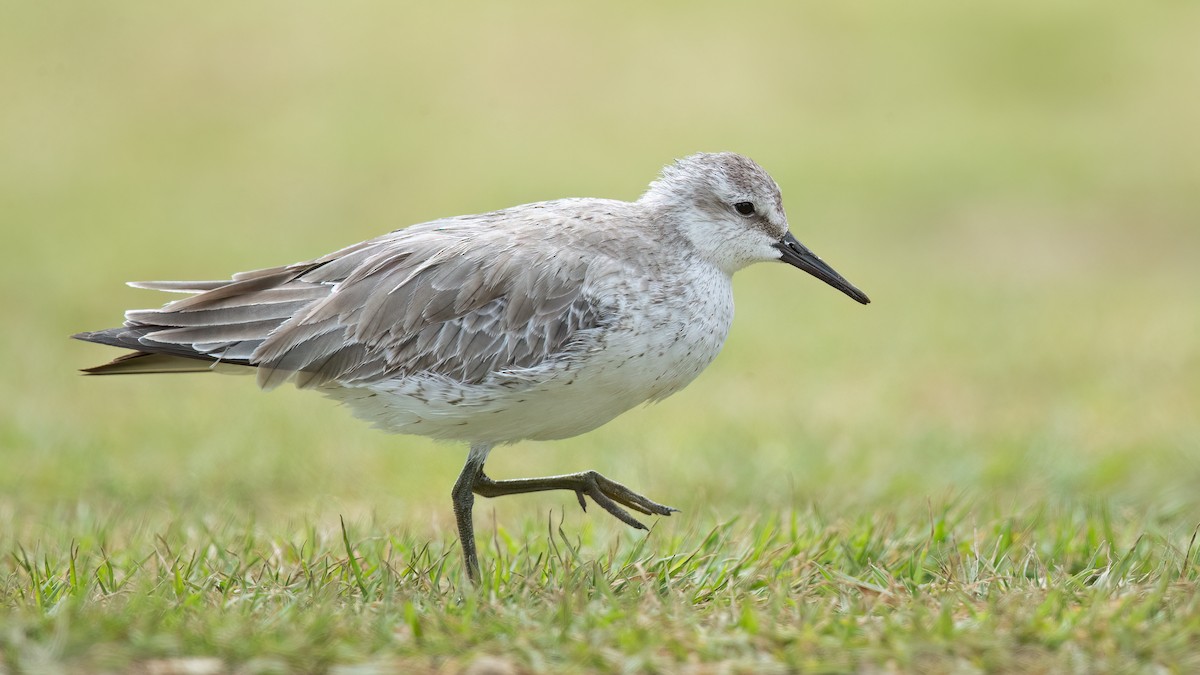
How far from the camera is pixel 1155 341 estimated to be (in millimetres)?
10672

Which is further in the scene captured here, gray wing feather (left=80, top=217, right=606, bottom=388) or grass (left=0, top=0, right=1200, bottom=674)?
gray wing feather (left=80, top=217, right=606, bottom=388)

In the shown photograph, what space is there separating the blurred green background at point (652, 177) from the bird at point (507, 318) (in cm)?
109

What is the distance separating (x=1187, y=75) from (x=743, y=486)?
48.6 feet

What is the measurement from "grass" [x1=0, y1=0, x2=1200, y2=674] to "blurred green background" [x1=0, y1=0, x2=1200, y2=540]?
57 mm

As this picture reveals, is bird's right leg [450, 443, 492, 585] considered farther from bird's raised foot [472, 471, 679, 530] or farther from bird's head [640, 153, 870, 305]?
bird's head [640, 153, 870, 305]

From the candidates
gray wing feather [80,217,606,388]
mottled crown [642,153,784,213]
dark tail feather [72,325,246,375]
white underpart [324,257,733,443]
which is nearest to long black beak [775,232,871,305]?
mottled crown [642,153,784,213]

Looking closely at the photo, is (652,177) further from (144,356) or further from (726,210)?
(144,356)

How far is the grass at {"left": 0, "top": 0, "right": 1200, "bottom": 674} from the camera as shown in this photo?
14.6 ft

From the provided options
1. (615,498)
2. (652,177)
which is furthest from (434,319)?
(652,177)

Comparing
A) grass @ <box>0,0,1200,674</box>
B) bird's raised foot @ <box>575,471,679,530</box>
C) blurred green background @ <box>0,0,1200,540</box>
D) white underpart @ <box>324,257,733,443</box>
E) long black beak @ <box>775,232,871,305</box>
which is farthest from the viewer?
blurred green background @ <box>0,0,1200,540</box>

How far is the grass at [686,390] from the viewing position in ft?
14.6

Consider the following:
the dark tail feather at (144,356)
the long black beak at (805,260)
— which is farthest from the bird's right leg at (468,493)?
the long black beak at (805,260)

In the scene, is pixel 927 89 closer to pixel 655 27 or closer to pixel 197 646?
pixel 655 27

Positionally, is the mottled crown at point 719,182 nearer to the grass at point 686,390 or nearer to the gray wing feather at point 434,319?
the gray wing feather at point 434,319
